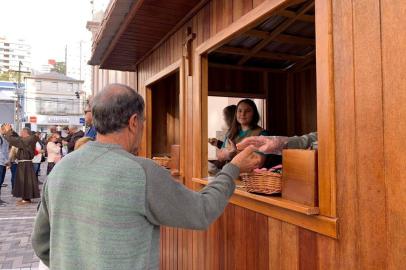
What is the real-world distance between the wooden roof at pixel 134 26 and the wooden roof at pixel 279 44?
65cm

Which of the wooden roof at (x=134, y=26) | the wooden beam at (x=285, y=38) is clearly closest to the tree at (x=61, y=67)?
the wooden roof at (x=134, y=26)

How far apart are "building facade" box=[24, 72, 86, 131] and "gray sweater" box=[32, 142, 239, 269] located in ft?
154

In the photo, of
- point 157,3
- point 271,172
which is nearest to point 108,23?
point 157,3

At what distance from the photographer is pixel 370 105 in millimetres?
1504

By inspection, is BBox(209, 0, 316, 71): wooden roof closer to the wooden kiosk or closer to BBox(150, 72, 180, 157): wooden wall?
the wooden kiosk

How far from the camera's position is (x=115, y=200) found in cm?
150

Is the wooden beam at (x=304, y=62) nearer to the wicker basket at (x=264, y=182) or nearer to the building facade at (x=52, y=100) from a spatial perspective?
the wicker basket at (x=264, y=182)

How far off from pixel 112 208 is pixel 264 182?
1067 millimetres

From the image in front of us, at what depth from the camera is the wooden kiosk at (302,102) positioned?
4.71 ft

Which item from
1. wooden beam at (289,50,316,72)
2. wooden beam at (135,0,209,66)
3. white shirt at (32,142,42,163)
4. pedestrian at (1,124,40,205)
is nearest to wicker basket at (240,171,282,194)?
wooden beam at (135,0,209,66)

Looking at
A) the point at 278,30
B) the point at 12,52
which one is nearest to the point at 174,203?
the point at 278,30

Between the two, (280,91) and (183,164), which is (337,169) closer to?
A: (183,164)

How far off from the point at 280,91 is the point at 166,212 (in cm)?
398

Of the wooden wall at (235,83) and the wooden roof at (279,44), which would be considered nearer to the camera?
the wooden roof at (279,44)
